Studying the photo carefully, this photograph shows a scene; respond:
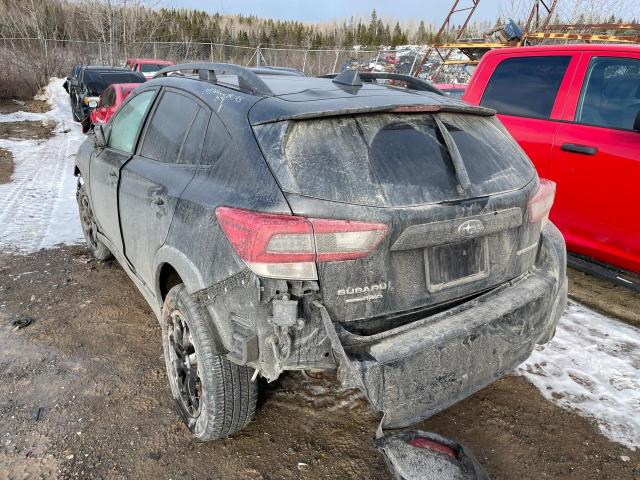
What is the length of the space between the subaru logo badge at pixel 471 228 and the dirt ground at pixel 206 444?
1190 mm

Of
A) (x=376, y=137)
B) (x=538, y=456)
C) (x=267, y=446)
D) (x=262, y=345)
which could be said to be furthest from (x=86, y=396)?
(x=538, y=456)

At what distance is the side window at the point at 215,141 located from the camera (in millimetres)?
2309

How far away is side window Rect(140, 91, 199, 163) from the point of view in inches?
108

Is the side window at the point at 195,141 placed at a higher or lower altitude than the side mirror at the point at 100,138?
higher

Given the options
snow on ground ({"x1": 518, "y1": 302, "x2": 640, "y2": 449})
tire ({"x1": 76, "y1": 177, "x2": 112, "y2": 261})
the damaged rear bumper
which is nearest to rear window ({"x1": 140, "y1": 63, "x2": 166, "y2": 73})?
tire ({"x1": 76, "y1": 177, "x2": 112, "y2": 261})

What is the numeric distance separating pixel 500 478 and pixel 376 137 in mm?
1759

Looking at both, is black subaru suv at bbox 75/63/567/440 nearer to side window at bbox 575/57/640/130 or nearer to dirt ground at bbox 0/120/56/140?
side window at bbox 575/57/640/130

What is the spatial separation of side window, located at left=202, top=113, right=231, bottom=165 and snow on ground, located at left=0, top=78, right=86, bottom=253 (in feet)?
12.0

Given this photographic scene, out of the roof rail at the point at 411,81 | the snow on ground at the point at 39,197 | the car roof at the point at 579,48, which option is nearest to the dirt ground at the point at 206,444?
the roof rail at the point at 411,81

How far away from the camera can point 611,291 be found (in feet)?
14.0

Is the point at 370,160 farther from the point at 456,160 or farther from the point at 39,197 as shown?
the point at 39,197

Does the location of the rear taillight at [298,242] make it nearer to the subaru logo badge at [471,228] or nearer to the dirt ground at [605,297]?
the subaru logo badge at [471,228]

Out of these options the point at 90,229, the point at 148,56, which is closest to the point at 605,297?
the point at 90,229

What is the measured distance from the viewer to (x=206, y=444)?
8.37 ft
